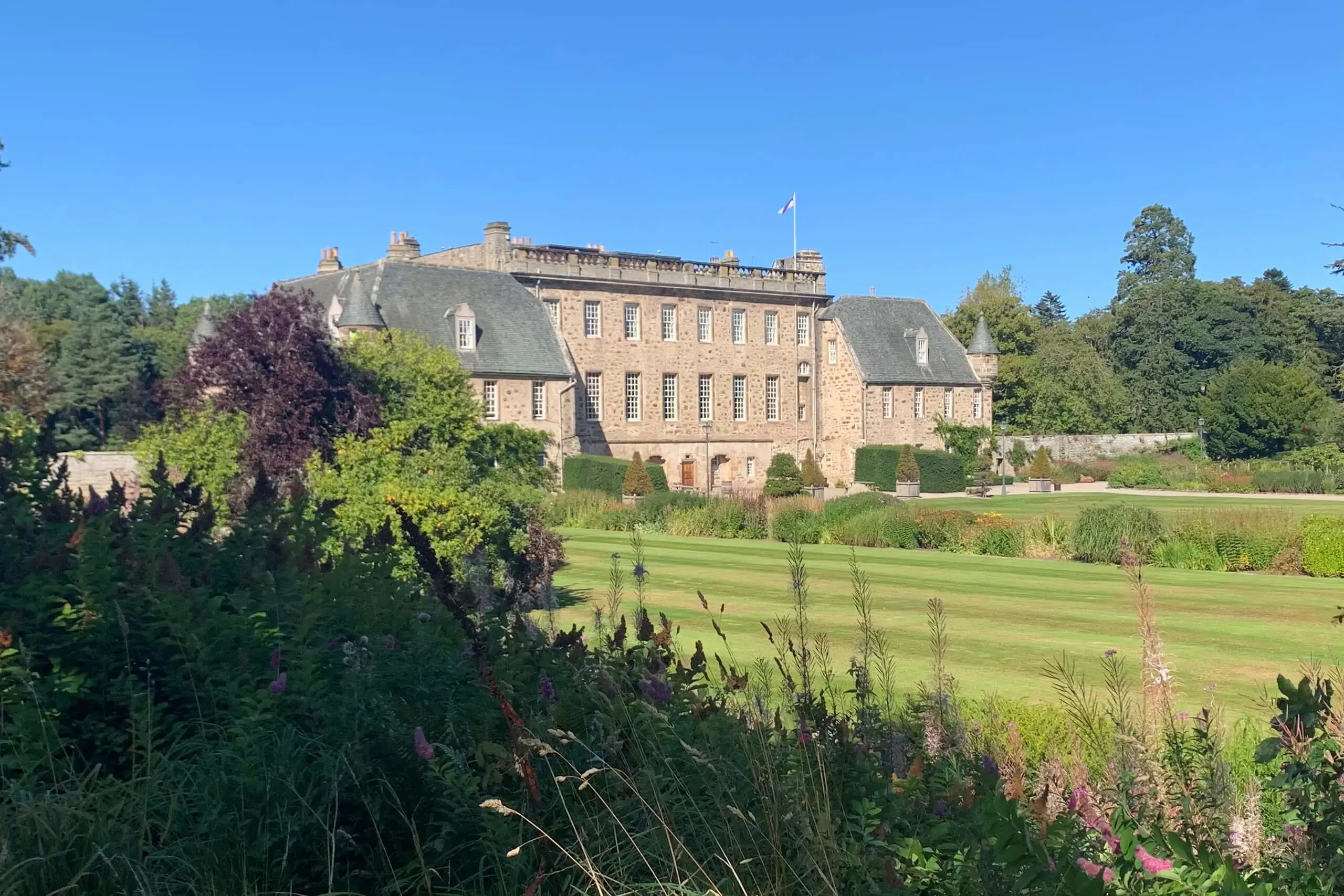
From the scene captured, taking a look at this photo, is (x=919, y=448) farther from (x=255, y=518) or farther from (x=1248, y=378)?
(x=255, y=518)

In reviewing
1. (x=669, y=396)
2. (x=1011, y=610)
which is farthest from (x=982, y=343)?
(x=1011, y=610)

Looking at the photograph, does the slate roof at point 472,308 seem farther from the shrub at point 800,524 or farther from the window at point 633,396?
the shrub at point 800,524

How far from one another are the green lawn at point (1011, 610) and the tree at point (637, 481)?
60.1ft

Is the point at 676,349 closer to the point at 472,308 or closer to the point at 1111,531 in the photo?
the point at 472,308

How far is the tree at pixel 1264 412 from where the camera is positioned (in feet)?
183

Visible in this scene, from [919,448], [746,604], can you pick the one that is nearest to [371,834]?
[746,604]

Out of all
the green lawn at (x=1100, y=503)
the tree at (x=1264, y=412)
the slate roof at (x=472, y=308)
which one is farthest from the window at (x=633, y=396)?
the tree at (x=1264, y=412)

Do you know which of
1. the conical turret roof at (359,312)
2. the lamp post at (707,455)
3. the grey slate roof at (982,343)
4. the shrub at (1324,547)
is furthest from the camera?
the grey slate roof at (982,343)

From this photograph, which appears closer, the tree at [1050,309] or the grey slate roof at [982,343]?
the grey slate roof at [982,343]

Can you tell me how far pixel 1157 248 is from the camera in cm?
10331

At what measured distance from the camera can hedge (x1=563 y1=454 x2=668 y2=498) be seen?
43.0 m

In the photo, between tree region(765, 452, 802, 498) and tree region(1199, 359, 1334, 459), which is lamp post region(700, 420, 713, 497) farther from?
tree region(1199, 359, 1334, 459)

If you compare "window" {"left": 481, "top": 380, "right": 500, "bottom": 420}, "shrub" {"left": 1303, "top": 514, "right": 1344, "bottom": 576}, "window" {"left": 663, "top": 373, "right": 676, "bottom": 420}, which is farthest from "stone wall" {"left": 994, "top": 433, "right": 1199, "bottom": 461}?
"shrub" {"left": 1303, "top": 514, "right": 1344, "bottom": 576}

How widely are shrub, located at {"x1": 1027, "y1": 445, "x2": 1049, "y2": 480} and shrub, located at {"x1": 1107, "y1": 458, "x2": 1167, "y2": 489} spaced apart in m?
2.91
